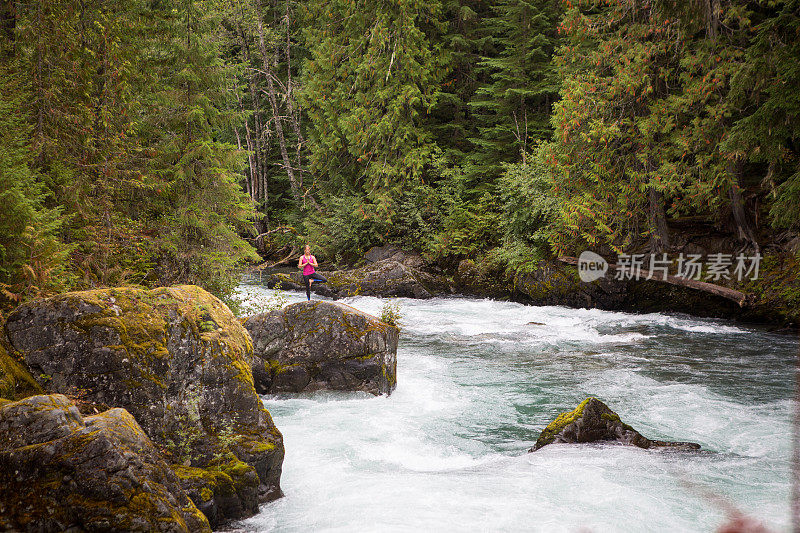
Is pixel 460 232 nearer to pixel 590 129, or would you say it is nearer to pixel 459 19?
pixel 590 129

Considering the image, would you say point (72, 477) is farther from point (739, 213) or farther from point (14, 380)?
point (739, 213)

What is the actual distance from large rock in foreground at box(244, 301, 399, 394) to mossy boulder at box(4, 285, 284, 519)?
3226 mm

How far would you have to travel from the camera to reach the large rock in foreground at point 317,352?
30.8ft

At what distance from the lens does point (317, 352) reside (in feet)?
31.1

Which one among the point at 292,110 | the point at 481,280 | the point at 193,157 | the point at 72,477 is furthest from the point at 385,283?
the point at 72,477

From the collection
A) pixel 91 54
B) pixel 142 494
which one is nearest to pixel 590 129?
pixel 91 54

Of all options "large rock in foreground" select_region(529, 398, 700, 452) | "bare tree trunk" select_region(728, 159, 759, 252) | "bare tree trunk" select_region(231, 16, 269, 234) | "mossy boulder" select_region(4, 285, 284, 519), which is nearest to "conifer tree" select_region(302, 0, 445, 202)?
"bare tree trunk" select_region(231, 16, 269, 234)

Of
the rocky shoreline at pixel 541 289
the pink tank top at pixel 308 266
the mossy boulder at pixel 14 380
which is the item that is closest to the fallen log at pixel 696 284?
the rocky shoreline at pixel 541 289

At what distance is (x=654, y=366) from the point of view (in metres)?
11.6

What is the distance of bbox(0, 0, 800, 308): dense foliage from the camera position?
9.01m

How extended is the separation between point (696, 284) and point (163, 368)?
49.7 ft

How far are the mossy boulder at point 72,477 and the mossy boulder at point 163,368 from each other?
2.93 ft

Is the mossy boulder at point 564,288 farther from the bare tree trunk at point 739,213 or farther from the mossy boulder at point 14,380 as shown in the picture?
the mossy boulder at point 14,380

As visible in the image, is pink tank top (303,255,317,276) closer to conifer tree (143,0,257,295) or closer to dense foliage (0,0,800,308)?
dense foliage (0,0,800,308)
